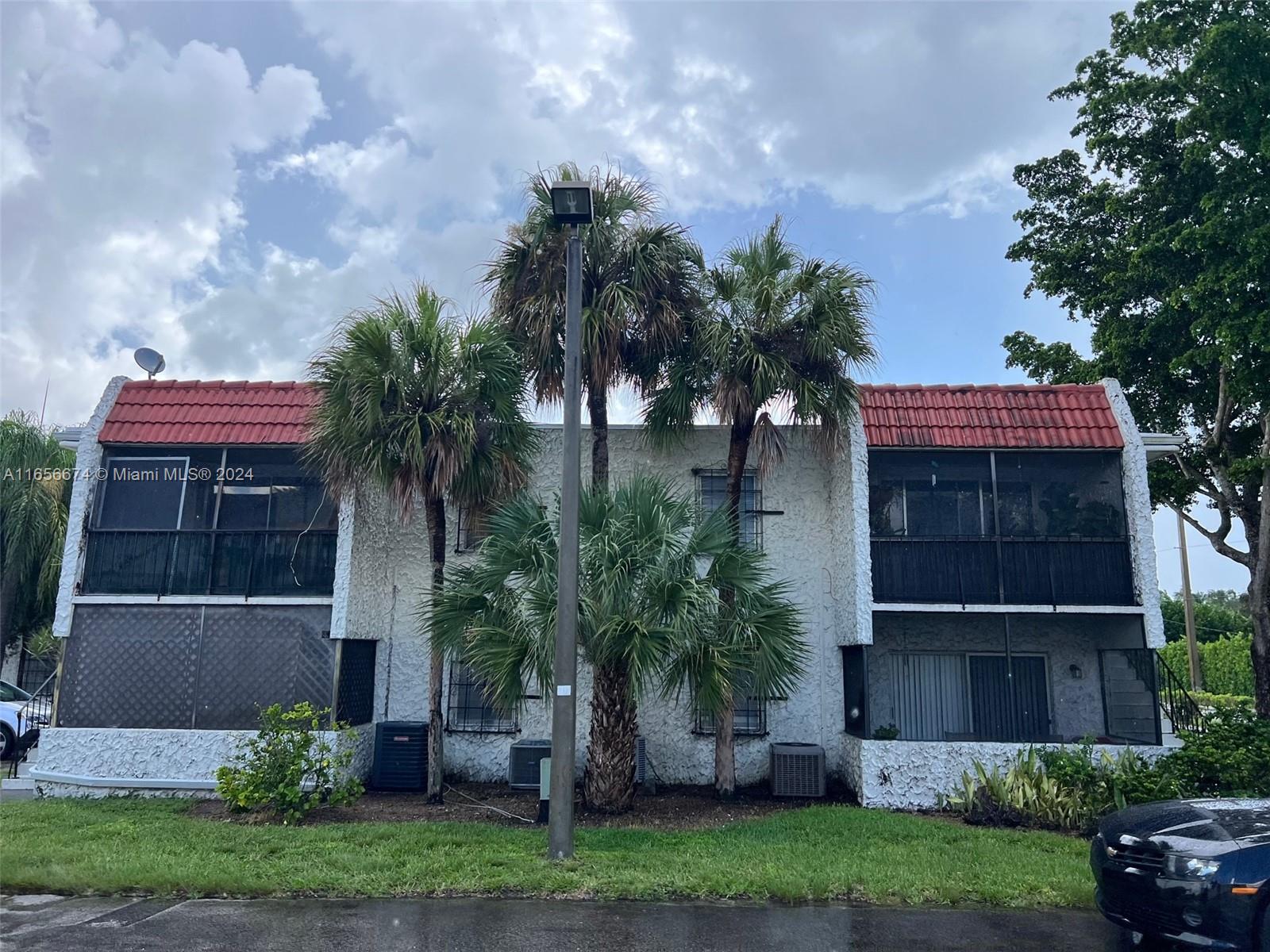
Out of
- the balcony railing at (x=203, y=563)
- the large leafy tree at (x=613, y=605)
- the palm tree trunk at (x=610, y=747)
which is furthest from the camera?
the balcony railing at (x=203, y=563)

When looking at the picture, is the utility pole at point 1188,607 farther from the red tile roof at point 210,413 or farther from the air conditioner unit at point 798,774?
the red tile roof at point 210,413

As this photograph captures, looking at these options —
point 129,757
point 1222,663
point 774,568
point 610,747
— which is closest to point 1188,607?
point 1222,663

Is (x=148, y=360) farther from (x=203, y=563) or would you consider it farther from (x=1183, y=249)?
(x=1183, y=249)

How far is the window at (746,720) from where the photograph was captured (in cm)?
1391

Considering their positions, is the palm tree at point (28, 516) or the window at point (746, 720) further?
the palm tree at point (28, 516)

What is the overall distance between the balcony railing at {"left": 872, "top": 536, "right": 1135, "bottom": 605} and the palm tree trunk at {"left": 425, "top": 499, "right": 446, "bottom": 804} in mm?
6056

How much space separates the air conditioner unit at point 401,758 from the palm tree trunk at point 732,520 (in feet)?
13.5

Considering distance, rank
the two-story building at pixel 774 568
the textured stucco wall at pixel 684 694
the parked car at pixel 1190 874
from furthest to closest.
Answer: the textured stucco wall at pixel 684 694, the two-story building at pixel 774 568, the parked car at pixel 1190 874

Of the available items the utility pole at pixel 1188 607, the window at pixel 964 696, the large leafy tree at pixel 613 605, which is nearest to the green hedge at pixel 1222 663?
the utility pole at pixel 1188 607

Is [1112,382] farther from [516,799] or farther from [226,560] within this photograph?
[226,560]

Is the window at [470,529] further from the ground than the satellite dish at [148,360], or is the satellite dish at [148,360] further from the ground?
the satellite dish at [148,360]

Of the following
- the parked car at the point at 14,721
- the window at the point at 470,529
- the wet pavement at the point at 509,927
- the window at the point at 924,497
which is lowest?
the wet pavement at the point at 509,927

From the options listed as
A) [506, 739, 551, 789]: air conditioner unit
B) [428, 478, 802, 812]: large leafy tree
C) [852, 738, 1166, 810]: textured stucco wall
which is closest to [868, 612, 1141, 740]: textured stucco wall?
[852, 738, 1166, 810]: textured stucco wall

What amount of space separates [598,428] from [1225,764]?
888 centimetres
